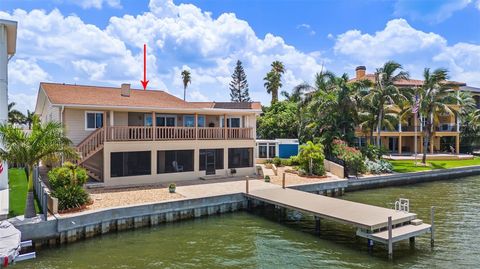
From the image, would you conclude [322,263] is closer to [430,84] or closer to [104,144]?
[104,144]

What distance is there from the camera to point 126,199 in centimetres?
1712

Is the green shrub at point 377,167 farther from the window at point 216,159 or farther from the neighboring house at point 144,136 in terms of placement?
the window at point 216,159

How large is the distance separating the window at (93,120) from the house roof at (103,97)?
749 mm

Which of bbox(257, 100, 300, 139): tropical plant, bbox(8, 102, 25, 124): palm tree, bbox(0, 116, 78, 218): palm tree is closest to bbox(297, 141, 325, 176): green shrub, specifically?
bbox(257, 100, 300, 139): tropical plant

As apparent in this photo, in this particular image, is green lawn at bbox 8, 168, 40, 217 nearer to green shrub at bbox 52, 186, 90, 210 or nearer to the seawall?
green shrub at bbox 52, 186, 90, 210

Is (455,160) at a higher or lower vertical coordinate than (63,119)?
lower

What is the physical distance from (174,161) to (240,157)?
5115 millimetres

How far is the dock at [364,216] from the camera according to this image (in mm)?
12805

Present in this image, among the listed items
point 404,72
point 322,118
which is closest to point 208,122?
point 322,118

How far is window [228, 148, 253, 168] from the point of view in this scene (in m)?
25.0

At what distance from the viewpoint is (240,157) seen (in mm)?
25438

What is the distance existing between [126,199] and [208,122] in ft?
34.2

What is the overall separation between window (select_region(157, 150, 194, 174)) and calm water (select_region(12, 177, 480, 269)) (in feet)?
19.8

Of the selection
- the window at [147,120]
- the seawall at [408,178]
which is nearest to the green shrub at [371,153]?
the seawall at [408,178]
